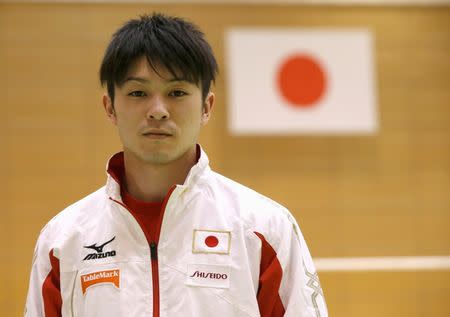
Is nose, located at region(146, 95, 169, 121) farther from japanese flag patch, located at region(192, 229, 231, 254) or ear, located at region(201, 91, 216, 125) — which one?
japanese flag patch, located at region(192, 229, 231, 254)

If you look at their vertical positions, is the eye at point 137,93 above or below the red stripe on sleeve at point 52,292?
above

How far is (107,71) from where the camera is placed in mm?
2756

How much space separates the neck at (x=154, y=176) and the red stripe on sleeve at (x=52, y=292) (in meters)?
0.41

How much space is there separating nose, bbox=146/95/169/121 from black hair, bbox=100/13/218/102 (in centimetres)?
12

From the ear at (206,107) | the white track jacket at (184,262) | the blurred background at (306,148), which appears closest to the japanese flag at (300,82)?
the blurred background at (306,148)

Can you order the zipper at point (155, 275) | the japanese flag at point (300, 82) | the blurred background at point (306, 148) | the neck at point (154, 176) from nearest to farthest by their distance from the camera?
the zipper at point (155, 275), the neck at point (154, 176), the blurred background at point (306, 148), the japanese flag at point (300, 82)

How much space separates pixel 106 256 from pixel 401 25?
652cm

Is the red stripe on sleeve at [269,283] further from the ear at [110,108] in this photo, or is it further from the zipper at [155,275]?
the ear at [110,108]

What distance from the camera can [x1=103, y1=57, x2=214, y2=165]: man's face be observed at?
259cm

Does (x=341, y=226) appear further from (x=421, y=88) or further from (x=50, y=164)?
(x=50, y=164)

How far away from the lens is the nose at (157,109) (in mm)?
2559

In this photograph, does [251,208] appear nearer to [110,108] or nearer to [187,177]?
[187,177]

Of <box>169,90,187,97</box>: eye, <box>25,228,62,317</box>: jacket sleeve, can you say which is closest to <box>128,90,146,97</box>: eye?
<box>169,90,187,97</box>: eye

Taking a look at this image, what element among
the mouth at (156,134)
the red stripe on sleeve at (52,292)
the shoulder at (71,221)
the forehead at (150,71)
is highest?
the forehead at (150,71)
